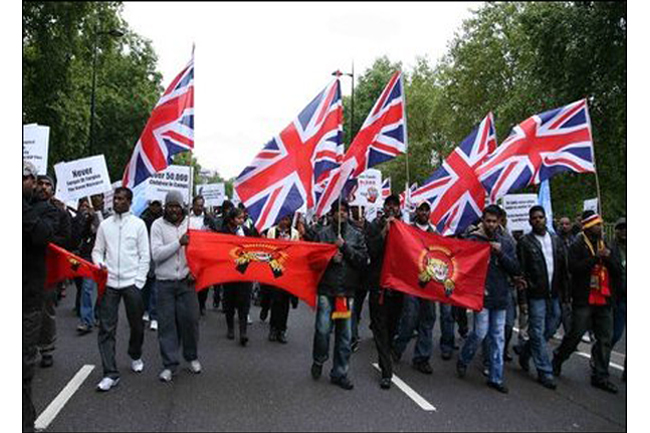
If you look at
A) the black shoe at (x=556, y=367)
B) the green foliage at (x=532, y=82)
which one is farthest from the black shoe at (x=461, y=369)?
the green foliage at (x=532, y=82)

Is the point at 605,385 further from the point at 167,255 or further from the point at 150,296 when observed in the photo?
the point at 150,296

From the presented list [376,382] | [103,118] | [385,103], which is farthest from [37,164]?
[103,118]

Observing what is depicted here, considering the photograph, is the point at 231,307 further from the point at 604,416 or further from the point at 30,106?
the point at 30,106

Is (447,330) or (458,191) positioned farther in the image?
(458,191)

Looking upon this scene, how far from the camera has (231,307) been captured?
27.6ft

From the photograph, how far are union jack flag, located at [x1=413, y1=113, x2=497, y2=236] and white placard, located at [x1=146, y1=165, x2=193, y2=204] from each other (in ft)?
12.7

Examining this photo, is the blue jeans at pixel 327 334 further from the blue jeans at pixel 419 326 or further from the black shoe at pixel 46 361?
the black shoe at pixel 46 361

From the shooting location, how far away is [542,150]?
7.32m

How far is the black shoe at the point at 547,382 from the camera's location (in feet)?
20.8

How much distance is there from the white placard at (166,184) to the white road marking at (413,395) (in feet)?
15.0

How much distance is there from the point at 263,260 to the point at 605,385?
4090mm

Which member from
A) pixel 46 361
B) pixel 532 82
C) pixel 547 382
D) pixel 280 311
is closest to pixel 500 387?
pixel 547 382

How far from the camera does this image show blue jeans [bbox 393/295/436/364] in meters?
6.92

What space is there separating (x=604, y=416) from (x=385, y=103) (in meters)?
4.09
